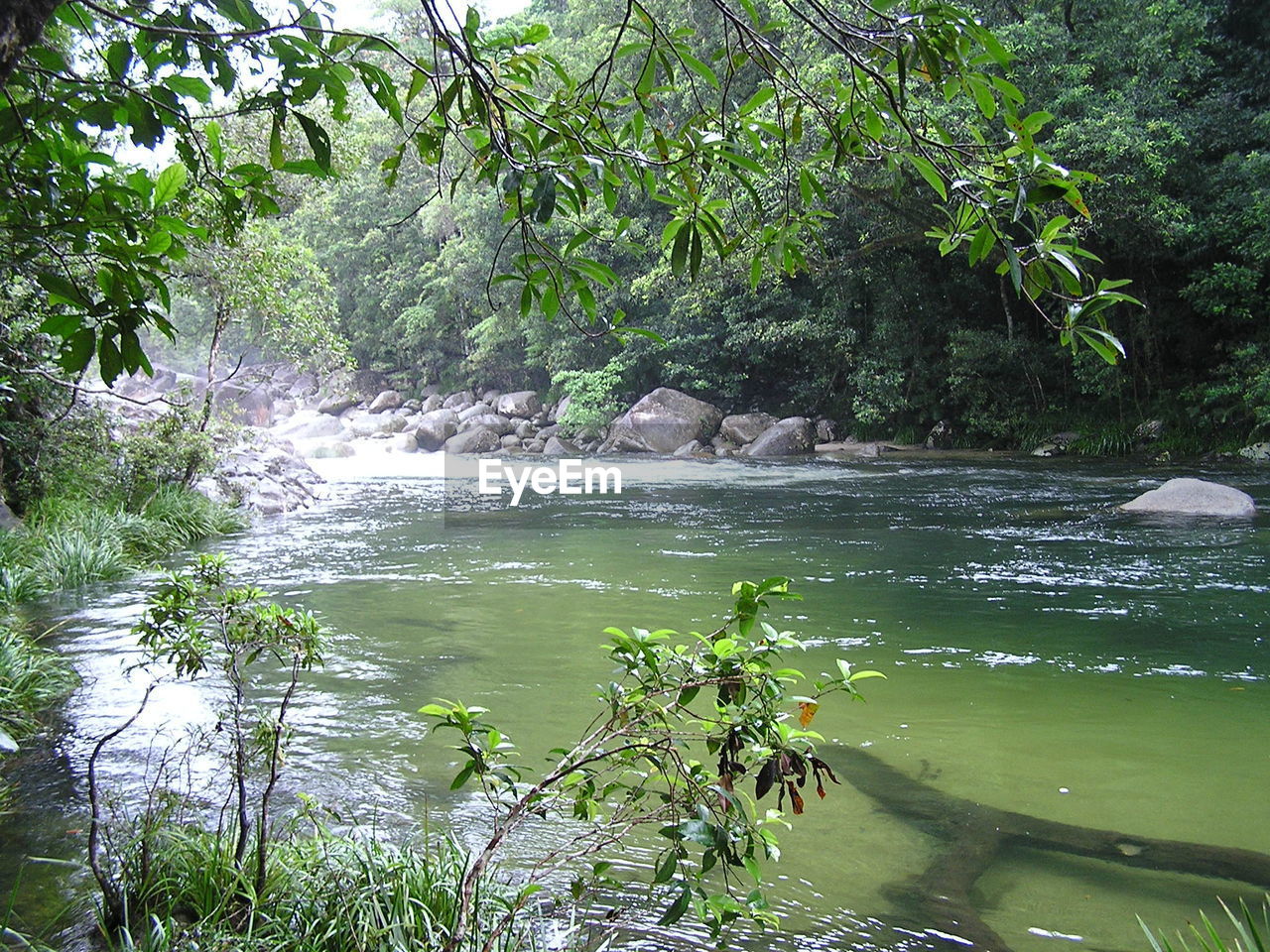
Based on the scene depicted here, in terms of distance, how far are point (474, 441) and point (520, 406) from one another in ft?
11.5

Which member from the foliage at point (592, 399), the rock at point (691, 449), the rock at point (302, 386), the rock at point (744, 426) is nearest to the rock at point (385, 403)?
the rock at point (302, 386)

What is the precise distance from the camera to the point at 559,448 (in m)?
24.9

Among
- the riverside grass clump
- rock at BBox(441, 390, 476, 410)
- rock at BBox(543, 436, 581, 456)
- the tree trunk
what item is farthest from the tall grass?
rock at BBox(441, 390, 476, 410)

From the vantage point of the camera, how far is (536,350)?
95.8ft

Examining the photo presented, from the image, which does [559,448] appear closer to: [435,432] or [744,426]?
[435,432]

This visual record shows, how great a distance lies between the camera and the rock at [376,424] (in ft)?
101

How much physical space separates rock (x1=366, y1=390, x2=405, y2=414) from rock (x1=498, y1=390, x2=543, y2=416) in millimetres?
7323

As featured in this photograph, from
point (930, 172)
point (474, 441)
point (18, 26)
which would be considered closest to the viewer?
point (18, 26)

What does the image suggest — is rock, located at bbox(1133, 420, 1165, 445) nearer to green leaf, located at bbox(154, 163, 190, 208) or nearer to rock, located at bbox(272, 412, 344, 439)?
green leaf, located at bbox(154, 163, 190, 208)

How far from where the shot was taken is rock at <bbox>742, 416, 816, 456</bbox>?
69.3 ft

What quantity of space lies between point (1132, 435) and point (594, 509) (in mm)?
11311

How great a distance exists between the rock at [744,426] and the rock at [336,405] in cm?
2012

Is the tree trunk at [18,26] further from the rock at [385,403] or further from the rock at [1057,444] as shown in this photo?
the rock at [385,403]

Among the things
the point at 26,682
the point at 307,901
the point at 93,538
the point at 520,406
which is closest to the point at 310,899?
the point at 307,901
